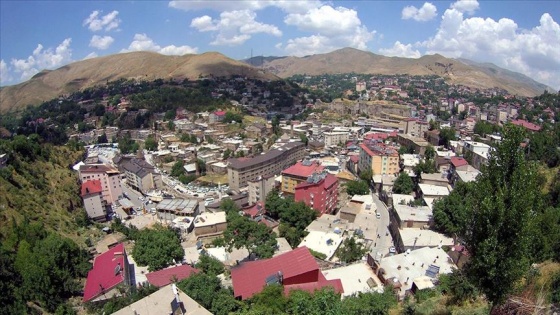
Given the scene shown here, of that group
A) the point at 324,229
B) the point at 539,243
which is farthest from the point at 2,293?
the point at 539,243

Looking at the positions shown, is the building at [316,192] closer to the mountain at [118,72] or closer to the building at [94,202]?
the building at [94,202]

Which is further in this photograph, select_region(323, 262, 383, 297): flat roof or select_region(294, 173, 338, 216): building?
select_region(294, 173, 338, 216): building

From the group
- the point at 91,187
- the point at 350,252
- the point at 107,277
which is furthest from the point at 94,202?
the point at 350,252

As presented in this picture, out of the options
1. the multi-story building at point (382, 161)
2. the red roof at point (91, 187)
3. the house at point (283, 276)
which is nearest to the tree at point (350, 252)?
the house at point (283, 276)

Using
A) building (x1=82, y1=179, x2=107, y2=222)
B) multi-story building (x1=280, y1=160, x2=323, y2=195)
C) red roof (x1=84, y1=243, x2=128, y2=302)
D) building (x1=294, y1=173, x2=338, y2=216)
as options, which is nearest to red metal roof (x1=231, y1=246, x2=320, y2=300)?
red roof (x1=84, y1=243, x2=128, y2=302)

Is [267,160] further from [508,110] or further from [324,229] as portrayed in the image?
[508,110]

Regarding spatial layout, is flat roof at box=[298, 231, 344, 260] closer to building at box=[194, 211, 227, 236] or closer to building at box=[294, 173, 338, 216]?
building at box=[294, 173, 338, 216]

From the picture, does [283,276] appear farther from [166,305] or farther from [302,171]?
[302,171]
